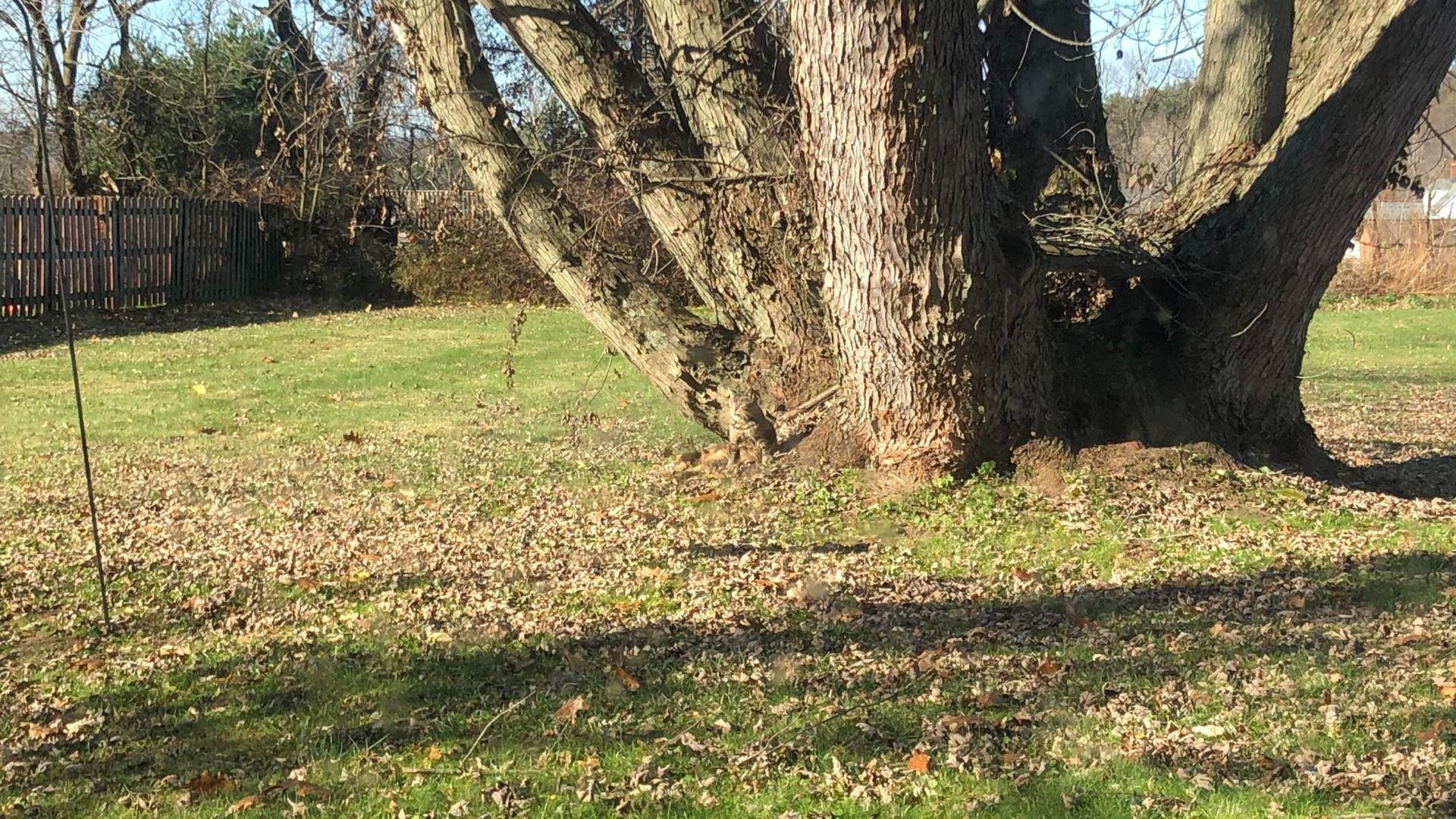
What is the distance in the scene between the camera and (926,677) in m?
4.68

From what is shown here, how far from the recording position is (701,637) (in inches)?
206

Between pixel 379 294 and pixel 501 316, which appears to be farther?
pixel 379 294

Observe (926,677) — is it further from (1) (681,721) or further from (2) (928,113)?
(2) (928,113)

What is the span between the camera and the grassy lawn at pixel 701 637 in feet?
12.6

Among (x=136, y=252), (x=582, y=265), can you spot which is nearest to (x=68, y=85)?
(x=136, y=252)

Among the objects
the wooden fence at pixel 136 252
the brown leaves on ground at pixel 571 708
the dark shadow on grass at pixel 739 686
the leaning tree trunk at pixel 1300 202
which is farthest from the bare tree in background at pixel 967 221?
the wooden fence at pixel 136 252

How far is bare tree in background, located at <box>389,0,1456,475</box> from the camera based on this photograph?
6.80m

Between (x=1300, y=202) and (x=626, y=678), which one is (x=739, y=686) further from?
(x=1300, y=202)

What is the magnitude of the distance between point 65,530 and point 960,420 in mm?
4973

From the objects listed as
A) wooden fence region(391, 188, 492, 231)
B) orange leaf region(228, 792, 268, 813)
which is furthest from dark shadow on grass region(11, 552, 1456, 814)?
wooden fence region(391, 188, 492, 231)

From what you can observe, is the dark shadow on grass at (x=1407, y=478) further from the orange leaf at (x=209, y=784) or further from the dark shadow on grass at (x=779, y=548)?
the orange leaf at (x=209, y=784)

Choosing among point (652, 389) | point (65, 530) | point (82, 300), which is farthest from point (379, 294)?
point (65, 530)

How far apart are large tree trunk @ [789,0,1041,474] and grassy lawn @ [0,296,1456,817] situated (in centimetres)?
A: 45

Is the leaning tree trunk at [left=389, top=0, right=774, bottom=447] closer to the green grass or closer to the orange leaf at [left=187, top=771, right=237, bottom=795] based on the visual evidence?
the orange leaf at [left=187, top=771, right=237, bottom=795]
